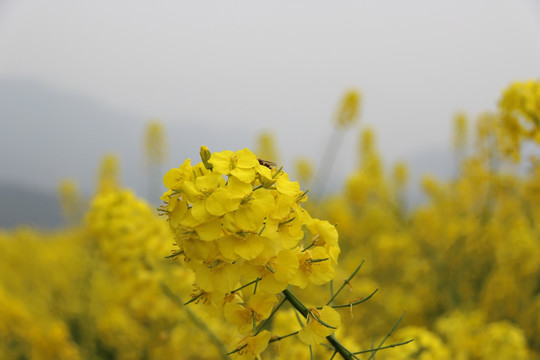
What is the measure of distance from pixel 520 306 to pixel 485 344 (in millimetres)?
1309

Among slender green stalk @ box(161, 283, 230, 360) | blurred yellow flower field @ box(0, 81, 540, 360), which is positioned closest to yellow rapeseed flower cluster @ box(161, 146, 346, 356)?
blurred yellow flower field @ box(0, 81, 540, 360)

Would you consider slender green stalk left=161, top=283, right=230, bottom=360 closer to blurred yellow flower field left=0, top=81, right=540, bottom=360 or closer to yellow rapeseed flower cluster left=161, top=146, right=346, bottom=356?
blurred yellow flower field left=0, top=81, right=540, bottom=360

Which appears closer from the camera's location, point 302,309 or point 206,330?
point 302,309

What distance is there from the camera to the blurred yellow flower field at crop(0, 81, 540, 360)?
96 cm

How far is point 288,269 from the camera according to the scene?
95cm

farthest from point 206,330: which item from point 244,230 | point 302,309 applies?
point 244,230

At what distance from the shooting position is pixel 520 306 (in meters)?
3.48

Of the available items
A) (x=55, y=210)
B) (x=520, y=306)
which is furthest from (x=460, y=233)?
(x=55, y=210)

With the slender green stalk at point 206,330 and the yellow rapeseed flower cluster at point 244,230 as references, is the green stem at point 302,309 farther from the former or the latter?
the slender green stalk at point 206,330

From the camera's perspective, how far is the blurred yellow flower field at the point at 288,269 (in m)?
0.96

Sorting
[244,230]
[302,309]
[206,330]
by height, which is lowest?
[206,330]

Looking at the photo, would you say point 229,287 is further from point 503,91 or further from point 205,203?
→ point 503,91

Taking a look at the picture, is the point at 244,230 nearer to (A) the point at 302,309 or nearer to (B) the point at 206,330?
(A) the point at 302,309

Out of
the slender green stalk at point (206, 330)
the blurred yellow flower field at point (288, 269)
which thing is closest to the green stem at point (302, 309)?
the blurred yellow flower field at point (288, 269)
